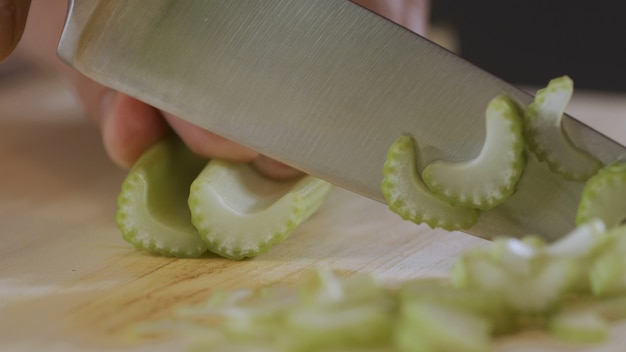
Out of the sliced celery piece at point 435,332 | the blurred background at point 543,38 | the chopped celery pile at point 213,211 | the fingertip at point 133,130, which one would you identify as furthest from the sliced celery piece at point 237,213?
the blurred background at point 543,38

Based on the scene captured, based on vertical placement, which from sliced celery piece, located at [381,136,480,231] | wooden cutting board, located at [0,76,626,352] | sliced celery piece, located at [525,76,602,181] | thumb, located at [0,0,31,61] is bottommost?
wooden cutting board, located at [0,76,626,352]

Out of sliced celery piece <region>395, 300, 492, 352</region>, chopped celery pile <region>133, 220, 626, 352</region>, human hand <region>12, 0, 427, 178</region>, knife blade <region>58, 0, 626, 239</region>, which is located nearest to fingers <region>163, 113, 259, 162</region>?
human hand <region>12, 0, 427, 178</region>

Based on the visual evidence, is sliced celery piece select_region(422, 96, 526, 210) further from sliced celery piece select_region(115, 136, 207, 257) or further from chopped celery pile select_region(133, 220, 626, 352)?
sliced celery piece select_region(115, 136, 207, 257)

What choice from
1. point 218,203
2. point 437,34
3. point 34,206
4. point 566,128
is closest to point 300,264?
point 218,203

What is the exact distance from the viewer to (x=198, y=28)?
1.31 meters

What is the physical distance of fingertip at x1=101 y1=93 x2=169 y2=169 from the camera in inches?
60.6

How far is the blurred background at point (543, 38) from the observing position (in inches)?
125

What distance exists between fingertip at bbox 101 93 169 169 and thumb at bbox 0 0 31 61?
273 mm

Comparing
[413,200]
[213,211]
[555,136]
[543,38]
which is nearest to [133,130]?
[213,211]

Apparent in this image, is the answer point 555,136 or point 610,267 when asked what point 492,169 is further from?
point 610,267

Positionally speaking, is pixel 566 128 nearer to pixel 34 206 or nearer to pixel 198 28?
pixel 198 28

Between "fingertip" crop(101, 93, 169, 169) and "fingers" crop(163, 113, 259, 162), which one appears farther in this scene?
"fingertip" crop(101, 93, 169, 169)

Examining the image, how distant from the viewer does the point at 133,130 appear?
1538 mm

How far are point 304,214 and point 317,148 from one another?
0.16 metres
